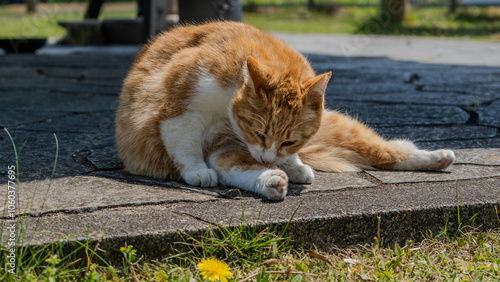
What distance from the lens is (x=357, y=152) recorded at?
2.35 meters

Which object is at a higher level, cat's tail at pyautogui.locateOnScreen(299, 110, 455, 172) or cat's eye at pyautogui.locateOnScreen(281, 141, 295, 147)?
cat's eye at pyautogui.locateOnScreen(281, 141, 295, 147)

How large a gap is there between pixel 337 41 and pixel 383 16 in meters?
3.59

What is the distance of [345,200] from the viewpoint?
1.86 metres

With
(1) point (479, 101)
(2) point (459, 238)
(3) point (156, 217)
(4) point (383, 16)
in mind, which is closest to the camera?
(3) point (156, 217)

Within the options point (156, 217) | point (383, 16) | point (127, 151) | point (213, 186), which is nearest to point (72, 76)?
point (127, 151)

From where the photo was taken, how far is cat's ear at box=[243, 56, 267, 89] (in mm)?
1963

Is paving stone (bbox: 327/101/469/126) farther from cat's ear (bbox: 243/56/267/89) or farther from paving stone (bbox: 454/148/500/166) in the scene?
cat's ear (bbox: 243/56/267/89)

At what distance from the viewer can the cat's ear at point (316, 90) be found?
204cm

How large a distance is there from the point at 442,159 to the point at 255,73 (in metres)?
0.88

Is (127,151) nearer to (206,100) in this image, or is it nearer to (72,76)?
(206,100)

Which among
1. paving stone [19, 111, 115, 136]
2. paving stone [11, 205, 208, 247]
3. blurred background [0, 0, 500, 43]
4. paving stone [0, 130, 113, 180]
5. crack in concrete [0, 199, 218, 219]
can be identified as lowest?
blurred background [0, 0, 500, 43]

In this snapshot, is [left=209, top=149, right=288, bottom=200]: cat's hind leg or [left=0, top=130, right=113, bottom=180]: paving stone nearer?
[left=209, top=149, right=288, bottom=200]: cat's hind leg

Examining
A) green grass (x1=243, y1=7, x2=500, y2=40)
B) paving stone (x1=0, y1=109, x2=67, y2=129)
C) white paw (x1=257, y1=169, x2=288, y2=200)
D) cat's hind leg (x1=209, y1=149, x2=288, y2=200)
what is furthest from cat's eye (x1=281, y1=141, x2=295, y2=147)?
green grass (x1=243, y1=7, x2=500, y2=40)

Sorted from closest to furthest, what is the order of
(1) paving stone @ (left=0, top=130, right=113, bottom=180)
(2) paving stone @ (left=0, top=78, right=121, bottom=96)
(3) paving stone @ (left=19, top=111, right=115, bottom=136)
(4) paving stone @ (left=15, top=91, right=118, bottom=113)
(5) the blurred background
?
1. (1) paving stone @ (left=0, top=130, right=113, bottom=180)
2. (3) paving stone @ (left=19, top=111, right=115, bottom=136)
3. (4) paving stone @ (left=15, top=91, right=118, bottom=113)
4. (2) paving stone @ (left=0, top=78, right=121, bottom=96)
5. (5) the blurred background
